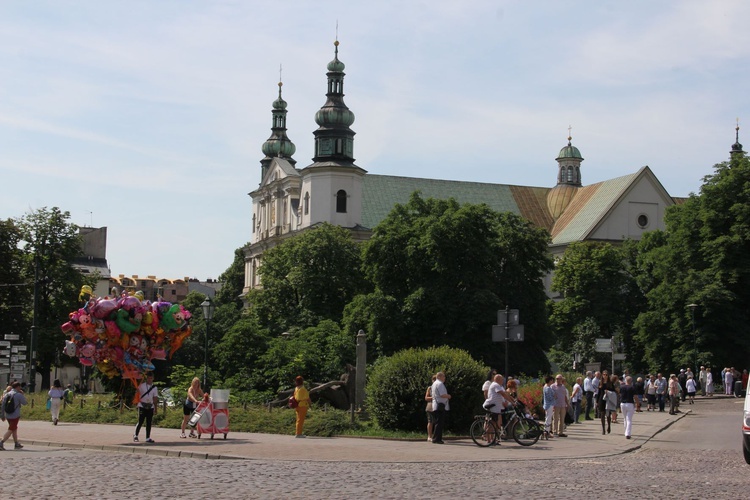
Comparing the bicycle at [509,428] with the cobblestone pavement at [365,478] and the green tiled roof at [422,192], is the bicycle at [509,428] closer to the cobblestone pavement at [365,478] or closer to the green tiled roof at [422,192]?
the cobblestone pavement at [365,478]

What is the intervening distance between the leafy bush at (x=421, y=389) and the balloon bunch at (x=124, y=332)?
5304 millimetres

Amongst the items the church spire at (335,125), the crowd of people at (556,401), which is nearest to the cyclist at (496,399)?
the crowd of people at (556,401)

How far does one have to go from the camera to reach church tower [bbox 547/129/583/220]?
11269 centimetres

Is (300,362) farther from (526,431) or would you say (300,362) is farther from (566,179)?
(566,179)

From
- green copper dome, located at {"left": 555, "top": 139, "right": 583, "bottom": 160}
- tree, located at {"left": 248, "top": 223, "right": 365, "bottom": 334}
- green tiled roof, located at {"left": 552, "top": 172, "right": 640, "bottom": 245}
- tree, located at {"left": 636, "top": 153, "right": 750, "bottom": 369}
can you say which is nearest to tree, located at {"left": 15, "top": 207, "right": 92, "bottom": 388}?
tree, located at {"left": 248, "top": 223, "right": 365, "bottom": 334}

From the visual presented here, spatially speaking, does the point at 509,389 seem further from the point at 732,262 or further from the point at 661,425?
the point at 732,262

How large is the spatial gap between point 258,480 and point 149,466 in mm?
3186

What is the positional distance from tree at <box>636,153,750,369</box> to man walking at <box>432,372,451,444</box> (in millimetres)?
35936

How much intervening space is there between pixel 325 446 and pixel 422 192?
85986mm

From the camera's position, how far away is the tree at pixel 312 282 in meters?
79.1

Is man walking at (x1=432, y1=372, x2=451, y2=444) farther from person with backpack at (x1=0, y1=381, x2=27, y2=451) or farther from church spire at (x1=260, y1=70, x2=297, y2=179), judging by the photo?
church spire at (x1=260, y1=70, x2=297, y2=179)

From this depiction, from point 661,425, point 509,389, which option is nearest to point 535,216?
point 661,425

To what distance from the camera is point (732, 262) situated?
5941 cm

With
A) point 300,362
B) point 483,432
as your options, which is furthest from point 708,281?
point 483,432
